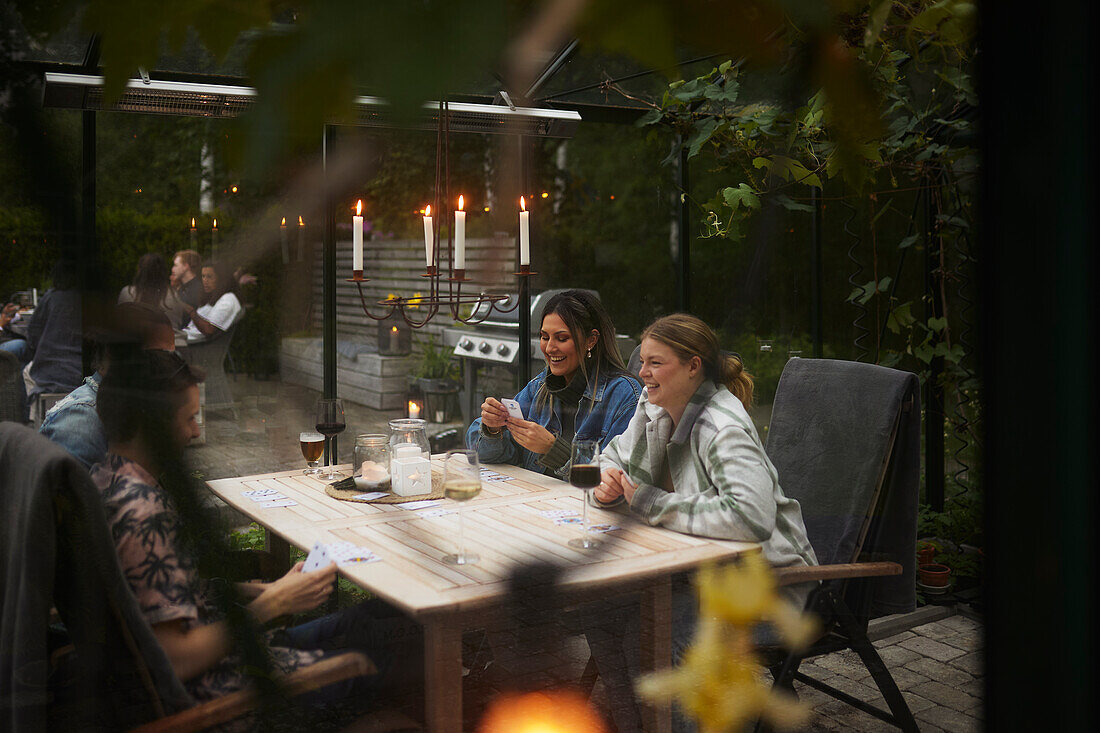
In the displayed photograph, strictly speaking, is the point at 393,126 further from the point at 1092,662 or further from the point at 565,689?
the point at 565,689

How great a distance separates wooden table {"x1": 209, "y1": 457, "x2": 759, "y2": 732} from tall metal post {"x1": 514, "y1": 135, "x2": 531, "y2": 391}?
50 cm

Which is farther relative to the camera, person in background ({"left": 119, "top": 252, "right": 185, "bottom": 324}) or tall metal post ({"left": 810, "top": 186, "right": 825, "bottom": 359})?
tall metal post ({"left": 810, "top": 186, "right": 825, "bottom": 359})

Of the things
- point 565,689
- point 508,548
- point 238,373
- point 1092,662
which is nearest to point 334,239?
point 238,373

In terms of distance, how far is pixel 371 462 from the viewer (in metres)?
1.13

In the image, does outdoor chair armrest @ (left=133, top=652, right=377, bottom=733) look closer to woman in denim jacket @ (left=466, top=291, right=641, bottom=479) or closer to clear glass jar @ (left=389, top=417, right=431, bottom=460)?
clear glass jar @ (left=389, top=417, right=431, bottom=460)

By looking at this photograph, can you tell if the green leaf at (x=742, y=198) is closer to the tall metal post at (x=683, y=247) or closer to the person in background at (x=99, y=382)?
the tall metal post at (x=683, y=247)

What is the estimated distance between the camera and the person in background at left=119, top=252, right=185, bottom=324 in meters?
0.40

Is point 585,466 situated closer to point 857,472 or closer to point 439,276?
point 439,276

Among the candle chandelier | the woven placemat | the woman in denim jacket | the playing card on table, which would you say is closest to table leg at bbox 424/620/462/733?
the playing card on table

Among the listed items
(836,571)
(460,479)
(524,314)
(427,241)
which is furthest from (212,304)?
(524,314)

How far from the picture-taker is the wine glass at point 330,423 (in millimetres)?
827

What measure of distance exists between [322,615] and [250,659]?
0.40 ft

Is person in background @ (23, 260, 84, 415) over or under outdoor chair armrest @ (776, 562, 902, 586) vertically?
over

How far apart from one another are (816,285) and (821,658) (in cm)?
41
